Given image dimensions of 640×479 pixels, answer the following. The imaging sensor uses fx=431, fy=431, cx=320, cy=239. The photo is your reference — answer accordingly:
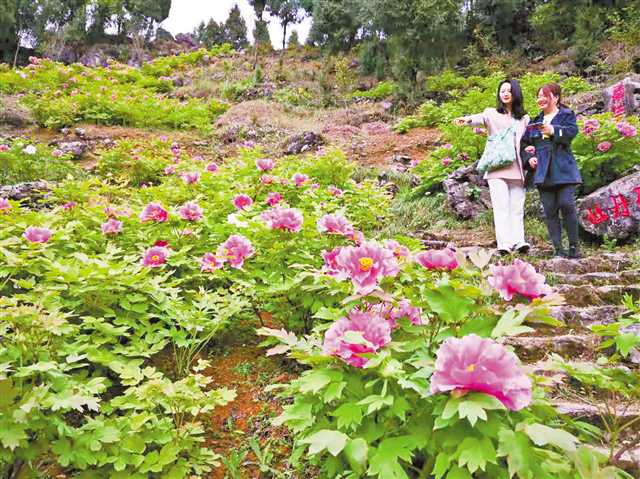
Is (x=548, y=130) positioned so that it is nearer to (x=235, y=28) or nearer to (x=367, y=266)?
(x=367, y=266)

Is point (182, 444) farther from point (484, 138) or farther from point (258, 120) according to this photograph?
point (258, 120)

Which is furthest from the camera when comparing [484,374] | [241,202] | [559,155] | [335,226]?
[559,155]

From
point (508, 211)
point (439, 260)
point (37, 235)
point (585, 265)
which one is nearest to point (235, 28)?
point (508, 211)

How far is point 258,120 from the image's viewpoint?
11.0 meters

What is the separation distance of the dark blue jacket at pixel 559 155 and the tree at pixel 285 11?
74.0ft

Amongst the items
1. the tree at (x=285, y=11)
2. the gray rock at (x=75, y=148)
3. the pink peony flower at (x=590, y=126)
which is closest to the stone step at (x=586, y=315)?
the pink peony flower at (x=590, y=126)

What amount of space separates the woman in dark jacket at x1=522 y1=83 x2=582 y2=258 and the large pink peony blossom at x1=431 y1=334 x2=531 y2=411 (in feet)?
9.90

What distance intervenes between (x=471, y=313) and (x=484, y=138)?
5.04 m

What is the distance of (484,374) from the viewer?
0.87 metres

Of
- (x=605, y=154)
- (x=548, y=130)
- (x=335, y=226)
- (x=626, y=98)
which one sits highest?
(x=626, y=98)

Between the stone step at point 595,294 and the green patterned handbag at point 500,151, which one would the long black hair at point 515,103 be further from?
the stone step at point 595,294

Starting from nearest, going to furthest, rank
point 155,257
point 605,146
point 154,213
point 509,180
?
point 155,257, point 154,213, point 509,180, point 605,146

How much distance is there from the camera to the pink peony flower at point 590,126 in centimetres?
423

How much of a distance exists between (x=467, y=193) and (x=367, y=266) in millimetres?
4326
